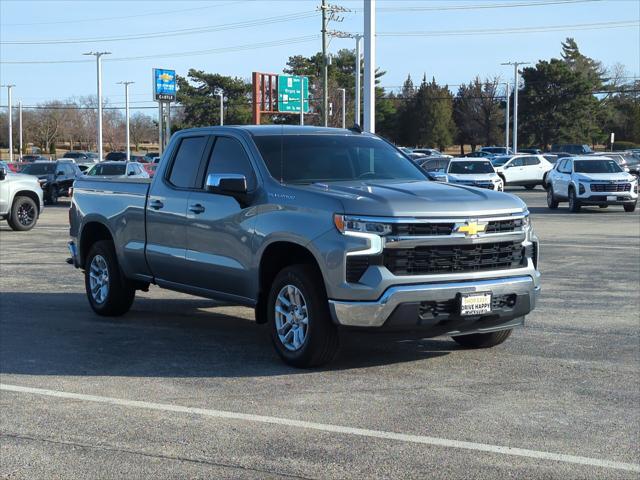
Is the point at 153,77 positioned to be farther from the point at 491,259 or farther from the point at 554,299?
the point at 491,259

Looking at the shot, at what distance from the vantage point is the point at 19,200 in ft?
75.3

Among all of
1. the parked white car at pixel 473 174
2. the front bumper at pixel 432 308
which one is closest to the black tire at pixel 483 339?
the front bumper at pixel 432 308

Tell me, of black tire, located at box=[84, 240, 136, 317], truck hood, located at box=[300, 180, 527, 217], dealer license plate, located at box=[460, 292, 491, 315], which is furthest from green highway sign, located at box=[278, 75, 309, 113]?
dealer license plate, located at box=[460, 292, 491, 315]

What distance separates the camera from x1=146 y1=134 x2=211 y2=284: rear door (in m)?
9.16

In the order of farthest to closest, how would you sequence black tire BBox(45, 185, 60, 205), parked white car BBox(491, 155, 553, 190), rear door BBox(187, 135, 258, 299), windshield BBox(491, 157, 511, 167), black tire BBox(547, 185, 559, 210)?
windshield BBox(491, 157, 511, 167), parked white car BBox(491, 155, 553, 190), black tire BBox(45, 185, 60, 205), black tire BBox(547, 185, 559, 210), rear door BBox(187, 135, 258, 299)

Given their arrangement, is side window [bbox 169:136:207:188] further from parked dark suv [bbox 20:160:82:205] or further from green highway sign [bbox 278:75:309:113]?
green highway sign [bbox 278:75:309:113]

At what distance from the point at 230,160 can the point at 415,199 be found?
2165mm

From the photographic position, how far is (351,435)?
237 inches

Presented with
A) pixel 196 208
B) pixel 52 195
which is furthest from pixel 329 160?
pixel 52 195

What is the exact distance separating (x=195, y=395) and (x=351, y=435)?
1.54 m

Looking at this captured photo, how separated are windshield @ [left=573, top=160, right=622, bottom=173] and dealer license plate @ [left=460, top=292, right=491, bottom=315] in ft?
77.7

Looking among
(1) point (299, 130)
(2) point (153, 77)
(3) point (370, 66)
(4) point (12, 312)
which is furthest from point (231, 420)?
(2) point (153, 77)

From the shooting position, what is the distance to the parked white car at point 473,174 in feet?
112

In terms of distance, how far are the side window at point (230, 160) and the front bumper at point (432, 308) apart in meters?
1.78
